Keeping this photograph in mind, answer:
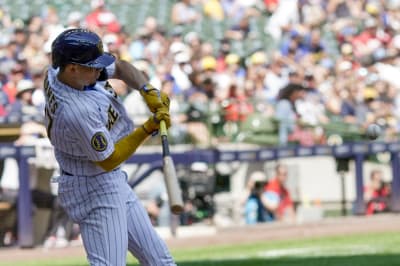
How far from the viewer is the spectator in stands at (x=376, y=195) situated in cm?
1164

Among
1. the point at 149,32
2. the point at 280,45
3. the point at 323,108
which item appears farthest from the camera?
the point at 280,45

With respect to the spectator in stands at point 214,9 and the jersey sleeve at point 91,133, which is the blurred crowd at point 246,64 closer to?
the spectator in stands at point 214,9

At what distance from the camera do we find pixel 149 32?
45.7ft

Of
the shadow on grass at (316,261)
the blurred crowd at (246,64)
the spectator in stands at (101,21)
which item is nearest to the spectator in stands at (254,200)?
the blurred crowd at (246,64)

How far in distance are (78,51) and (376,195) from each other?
24.8 ft

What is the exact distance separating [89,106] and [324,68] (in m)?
9.96

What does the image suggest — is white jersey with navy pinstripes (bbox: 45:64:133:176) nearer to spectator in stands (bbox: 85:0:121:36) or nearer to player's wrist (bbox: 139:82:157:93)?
player's wrist (bbox: 139:82:157:93)

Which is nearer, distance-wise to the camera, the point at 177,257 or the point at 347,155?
the point at 177,257

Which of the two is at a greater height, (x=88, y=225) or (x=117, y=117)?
(x=117, y=117)

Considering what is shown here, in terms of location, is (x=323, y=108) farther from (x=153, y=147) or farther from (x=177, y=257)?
(x=177, y=257)

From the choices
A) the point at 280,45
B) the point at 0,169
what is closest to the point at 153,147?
the point at 0,169

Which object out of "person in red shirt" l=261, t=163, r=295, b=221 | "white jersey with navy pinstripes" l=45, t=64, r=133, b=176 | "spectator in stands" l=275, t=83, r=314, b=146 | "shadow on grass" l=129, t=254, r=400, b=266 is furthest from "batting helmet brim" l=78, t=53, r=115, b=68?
"spectator in stands" l=275, t=83, r=314, b=146

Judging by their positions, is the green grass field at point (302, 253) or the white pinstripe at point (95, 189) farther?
the green grass field at point (302, 253)

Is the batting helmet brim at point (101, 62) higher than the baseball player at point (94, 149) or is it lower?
higher
